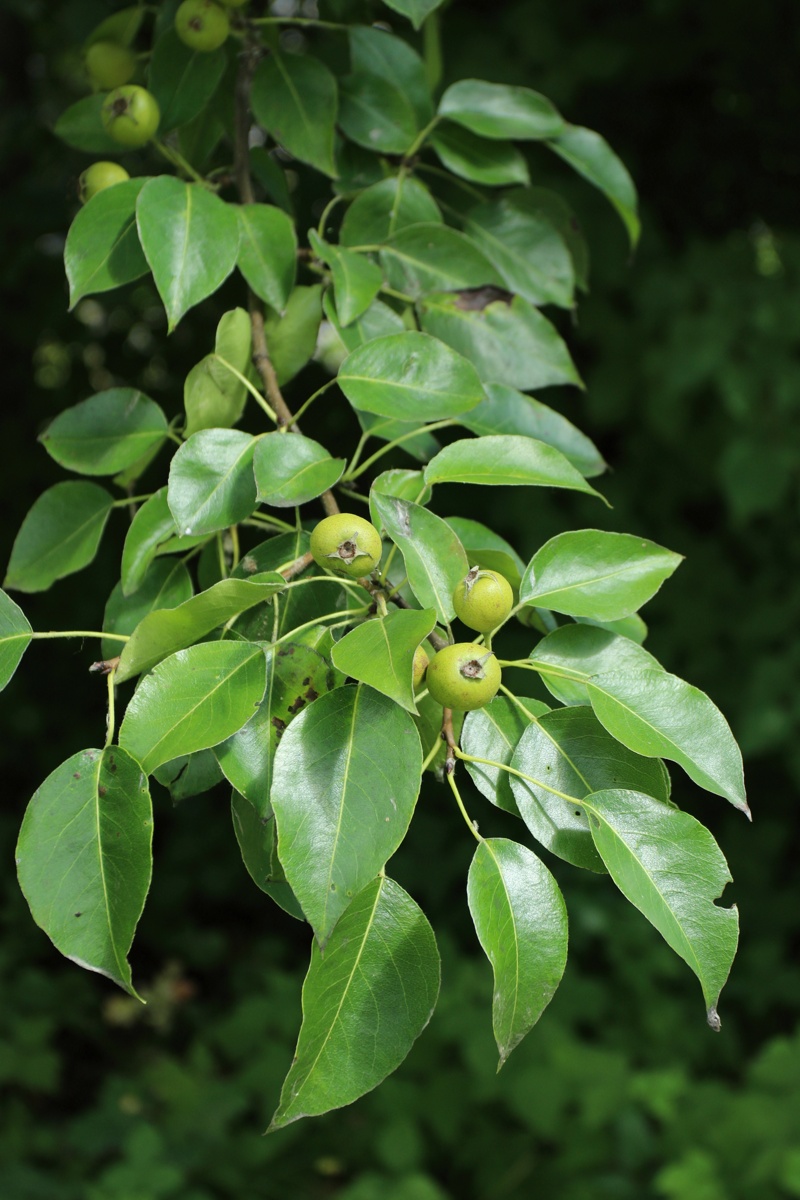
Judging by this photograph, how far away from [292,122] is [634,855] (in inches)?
27.1

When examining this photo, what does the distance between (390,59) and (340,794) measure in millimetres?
746

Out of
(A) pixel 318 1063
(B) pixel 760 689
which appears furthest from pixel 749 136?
(A) pixel 318 1063

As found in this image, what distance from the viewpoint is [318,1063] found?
0.54 meters

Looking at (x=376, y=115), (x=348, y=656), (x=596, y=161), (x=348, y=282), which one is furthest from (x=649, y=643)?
(x=348, y=656)

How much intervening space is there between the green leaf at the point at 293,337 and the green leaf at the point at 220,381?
0.24ft

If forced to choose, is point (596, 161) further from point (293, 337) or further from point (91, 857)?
point (91, 857)

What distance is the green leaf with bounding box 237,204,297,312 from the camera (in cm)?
81

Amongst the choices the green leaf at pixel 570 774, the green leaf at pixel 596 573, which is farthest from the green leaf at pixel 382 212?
the green leaf at pixel 570 774

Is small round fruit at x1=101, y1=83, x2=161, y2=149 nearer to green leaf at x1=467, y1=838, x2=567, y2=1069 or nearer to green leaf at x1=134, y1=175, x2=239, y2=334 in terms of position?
green leaf at x1=134, y1=175, x2=239, y2=334

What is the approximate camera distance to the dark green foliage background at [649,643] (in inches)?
68.2

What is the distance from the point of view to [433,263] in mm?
897

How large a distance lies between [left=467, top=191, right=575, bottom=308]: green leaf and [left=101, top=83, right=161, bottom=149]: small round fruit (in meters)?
0.29

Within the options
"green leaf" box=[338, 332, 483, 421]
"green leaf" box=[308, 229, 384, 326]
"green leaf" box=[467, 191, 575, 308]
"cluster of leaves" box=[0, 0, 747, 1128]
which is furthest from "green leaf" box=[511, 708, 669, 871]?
"green leaf" box=[467, 191, 575, 308]

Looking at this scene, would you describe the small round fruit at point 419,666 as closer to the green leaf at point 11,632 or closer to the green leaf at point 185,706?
the green leaf at point 185,706
